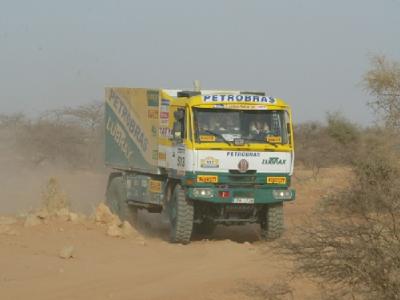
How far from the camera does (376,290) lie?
276 inches

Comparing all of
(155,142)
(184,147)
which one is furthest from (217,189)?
(155,142)

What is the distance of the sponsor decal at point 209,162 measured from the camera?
48.8ft

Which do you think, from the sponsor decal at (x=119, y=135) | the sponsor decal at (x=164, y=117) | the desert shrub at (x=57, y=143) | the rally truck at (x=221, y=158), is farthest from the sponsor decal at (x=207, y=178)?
the desert shrub at (x=57, y=143)

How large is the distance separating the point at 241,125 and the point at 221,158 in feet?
2.53

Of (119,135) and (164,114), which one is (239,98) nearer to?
(164,114)

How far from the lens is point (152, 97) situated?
16750 mm

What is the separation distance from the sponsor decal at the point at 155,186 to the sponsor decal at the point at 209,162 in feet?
6.06

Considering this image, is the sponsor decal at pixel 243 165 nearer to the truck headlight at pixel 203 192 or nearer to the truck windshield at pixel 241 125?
the truck windshield at pixel 241 125

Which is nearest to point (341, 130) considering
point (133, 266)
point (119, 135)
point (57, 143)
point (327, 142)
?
point (327, 142)

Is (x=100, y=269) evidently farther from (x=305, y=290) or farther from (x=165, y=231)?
(x=165, y=231)

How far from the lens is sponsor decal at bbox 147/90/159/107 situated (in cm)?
1656

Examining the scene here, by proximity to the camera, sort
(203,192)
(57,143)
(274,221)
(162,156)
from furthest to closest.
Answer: (57,143), (162,156), (274,221), (203,192)

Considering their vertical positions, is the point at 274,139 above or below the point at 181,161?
above

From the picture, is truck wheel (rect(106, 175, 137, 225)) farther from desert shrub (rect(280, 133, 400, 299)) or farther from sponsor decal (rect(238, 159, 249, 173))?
desert shrub (rect(280, 133, 400, 299))
